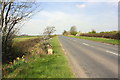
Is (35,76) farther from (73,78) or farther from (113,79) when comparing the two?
(113,79)

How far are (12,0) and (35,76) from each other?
18.0ft

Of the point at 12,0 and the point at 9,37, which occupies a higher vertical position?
the point at 12,0

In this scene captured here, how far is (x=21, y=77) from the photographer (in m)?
4.83

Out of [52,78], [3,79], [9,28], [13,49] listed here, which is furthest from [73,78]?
[13,49]

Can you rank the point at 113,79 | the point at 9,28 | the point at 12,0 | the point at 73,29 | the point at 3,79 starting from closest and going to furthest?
the point at 113,79 < the point at 3,79 < the point at 12,0 < the point at 9,28 < the point at 73,29

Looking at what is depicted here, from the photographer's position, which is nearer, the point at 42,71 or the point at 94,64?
the point at 42,71

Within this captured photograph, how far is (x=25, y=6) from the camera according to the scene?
336 inches

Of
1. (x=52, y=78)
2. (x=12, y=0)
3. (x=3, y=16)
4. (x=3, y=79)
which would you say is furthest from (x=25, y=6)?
(x=52, y=78)

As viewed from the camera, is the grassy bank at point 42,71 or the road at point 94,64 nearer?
the grassy bank at point 42,71

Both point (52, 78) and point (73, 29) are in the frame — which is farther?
point (73, 29)

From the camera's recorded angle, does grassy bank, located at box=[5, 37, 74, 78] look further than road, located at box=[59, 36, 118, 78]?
No

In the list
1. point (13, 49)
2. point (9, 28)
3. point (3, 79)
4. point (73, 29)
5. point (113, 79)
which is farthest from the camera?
point (73, 29)

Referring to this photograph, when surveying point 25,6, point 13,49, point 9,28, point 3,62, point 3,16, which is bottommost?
point 3,62

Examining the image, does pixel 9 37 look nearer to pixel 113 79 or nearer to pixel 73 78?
pixel 73 78
